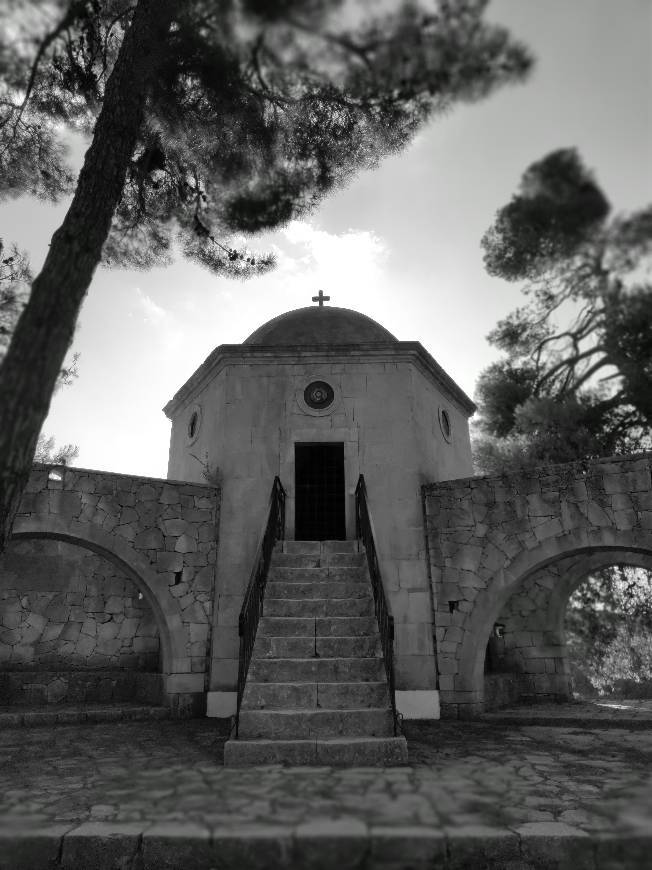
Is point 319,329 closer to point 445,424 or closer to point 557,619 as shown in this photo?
point 445,424

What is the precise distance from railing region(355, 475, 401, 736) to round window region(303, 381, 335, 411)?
140 centimetres

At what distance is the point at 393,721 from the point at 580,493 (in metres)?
4.04

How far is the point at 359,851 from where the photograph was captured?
294cm

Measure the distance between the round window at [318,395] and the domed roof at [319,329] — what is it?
687 mm

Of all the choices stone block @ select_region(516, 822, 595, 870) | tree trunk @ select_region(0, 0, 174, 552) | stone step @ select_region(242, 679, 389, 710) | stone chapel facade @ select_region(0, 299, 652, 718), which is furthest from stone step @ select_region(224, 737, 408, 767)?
stone chapel facade @ select_region(0, 299, 652, 718)

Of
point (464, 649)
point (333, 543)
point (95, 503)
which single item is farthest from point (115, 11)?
point (464, 649)

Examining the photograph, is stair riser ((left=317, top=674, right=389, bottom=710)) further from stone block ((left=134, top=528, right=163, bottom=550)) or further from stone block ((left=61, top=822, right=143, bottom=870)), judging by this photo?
stone block ((left=134, top=528, right=163, bottom=550))

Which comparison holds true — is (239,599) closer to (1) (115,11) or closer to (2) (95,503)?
(2) (95,503)

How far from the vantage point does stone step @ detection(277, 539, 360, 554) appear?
24.7 feet

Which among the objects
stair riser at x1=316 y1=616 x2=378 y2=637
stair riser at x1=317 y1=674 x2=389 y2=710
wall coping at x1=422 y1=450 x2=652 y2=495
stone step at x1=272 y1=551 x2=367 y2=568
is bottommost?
stair riser at x1=317 y1=674 x2=389 y2=710

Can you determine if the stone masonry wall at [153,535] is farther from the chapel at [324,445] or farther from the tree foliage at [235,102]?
the tree foliage at [235,102]

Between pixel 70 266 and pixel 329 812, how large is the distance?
4.16 meters

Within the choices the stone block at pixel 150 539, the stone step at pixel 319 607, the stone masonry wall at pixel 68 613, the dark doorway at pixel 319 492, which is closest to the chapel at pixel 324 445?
the dark doorway at pixel 319 492

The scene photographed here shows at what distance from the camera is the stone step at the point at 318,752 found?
4457 mm
